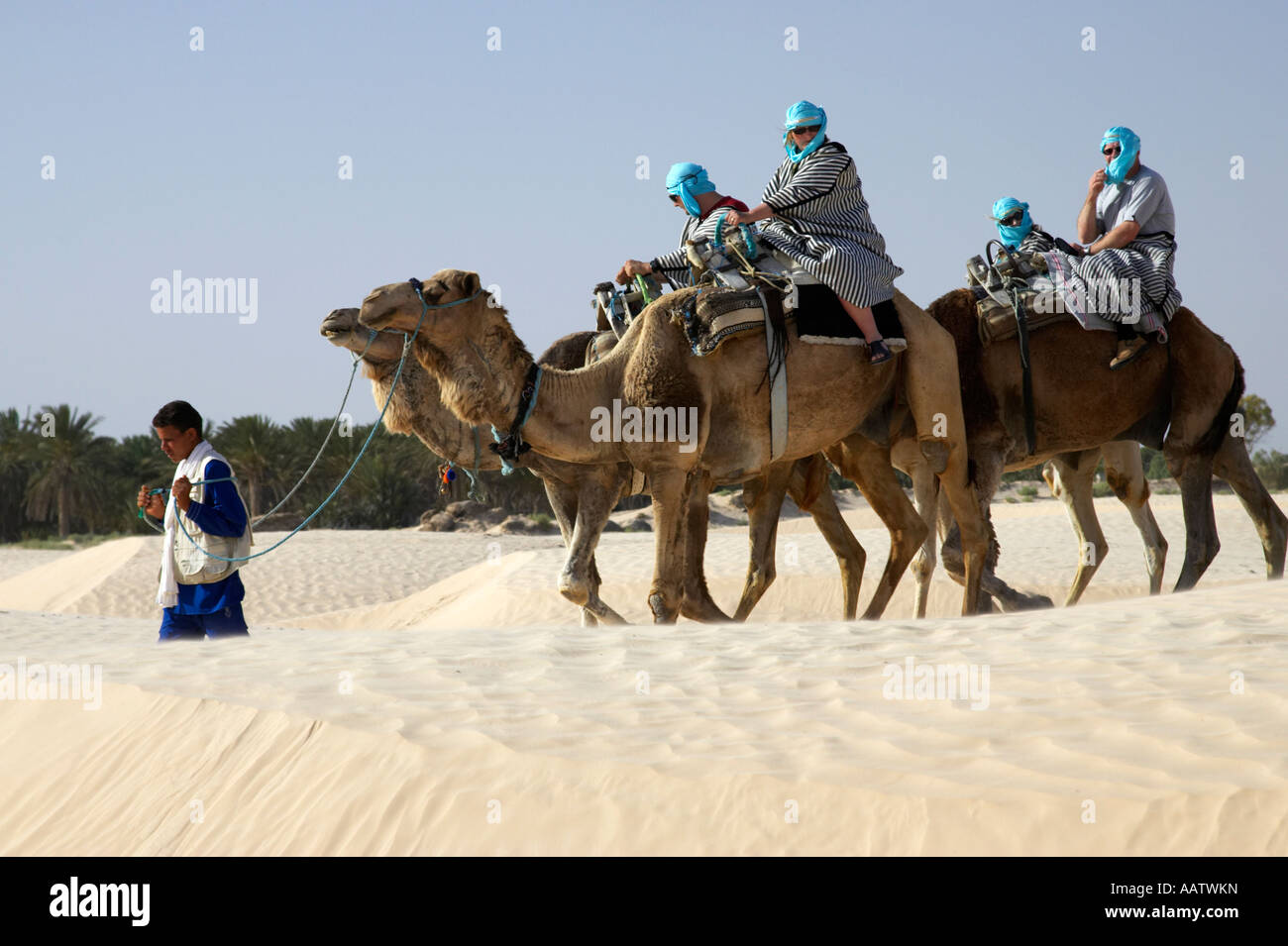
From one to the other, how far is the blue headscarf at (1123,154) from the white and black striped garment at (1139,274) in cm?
65

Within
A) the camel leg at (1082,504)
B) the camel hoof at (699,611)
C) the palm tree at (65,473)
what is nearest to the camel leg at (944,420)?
the camel hoof at (699,611)

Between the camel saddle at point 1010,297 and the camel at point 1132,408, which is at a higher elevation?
the camel saddle at point 1010,297

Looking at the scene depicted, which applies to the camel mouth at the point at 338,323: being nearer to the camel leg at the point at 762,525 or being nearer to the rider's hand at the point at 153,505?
the rider's hand at the point at 153,505

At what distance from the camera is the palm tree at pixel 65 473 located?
3572 centimetres

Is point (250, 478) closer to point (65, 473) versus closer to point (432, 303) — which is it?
point (65, 473)

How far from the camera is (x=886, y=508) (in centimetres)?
980

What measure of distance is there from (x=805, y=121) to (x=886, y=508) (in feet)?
9.03

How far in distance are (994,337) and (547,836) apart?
6.42 metres

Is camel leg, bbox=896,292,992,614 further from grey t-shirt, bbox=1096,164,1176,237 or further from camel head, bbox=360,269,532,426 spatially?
camel head, bbox=360,269,532,426

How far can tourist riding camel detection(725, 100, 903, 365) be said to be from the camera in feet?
28.5

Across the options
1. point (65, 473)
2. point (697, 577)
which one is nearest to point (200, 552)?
point (697, 577)

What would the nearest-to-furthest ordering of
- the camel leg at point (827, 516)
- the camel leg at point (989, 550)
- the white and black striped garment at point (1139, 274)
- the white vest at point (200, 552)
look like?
the white vest at point (200, 552), the white and black striped garment at point (1139, 274), the camel leg at point (989, 550), the camel leg at point (827, 516)

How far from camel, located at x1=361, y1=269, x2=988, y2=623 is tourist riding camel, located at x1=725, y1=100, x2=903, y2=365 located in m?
0.28

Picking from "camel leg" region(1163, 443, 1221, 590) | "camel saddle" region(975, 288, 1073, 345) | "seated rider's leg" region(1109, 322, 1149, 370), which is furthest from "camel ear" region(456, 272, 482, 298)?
"camel leg" region(1163, 443, 1221, 590)
